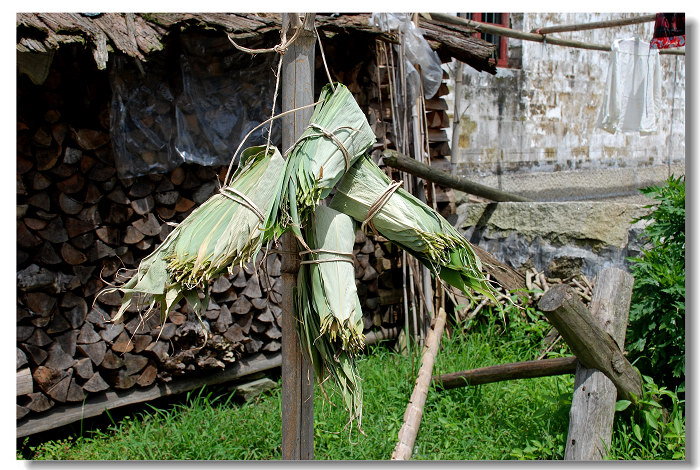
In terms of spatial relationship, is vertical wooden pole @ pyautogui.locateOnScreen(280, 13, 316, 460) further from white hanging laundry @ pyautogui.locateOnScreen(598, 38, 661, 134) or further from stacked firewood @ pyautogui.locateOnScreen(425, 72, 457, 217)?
white hanging laundry @ pyautogui.locateOnScreen(598, 38, 661, 134)

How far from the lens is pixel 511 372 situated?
3.13m

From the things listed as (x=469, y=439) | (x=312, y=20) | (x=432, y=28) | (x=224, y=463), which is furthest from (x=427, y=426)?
(x=432, y=28)

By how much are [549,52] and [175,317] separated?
533 cm

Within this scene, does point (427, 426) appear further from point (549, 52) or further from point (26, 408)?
point (549, 52)

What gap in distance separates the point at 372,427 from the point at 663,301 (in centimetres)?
168

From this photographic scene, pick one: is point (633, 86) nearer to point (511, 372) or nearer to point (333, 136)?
point (511, 372)

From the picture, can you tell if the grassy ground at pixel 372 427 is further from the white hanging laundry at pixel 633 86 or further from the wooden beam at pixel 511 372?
the white hanging laundry at pixel 633 86

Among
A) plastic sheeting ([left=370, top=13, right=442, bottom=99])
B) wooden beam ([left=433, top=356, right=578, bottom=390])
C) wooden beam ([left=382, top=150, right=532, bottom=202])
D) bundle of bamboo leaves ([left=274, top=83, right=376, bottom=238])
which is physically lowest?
wooden beam ([left=433, top=356, right=578, bottom=390])

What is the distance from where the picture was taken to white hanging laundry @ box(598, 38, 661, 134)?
5.45 meters

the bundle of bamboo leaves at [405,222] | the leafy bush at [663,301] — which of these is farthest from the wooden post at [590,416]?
the bundle of bamboo leaves at [405,222]

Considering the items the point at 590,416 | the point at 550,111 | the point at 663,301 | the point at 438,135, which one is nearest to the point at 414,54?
the point at 438,135

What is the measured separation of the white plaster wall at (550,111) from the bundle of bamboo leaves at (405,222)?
4.78m

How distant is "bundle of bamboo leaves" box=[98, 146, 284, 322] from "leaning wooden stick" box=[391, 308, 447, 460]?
1810mm

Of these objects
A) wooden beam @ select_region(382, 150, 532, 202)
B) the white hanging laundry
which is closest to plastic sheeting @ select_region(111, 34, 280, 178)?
wooden beam @ select_region(382, 150, 532, 202)
